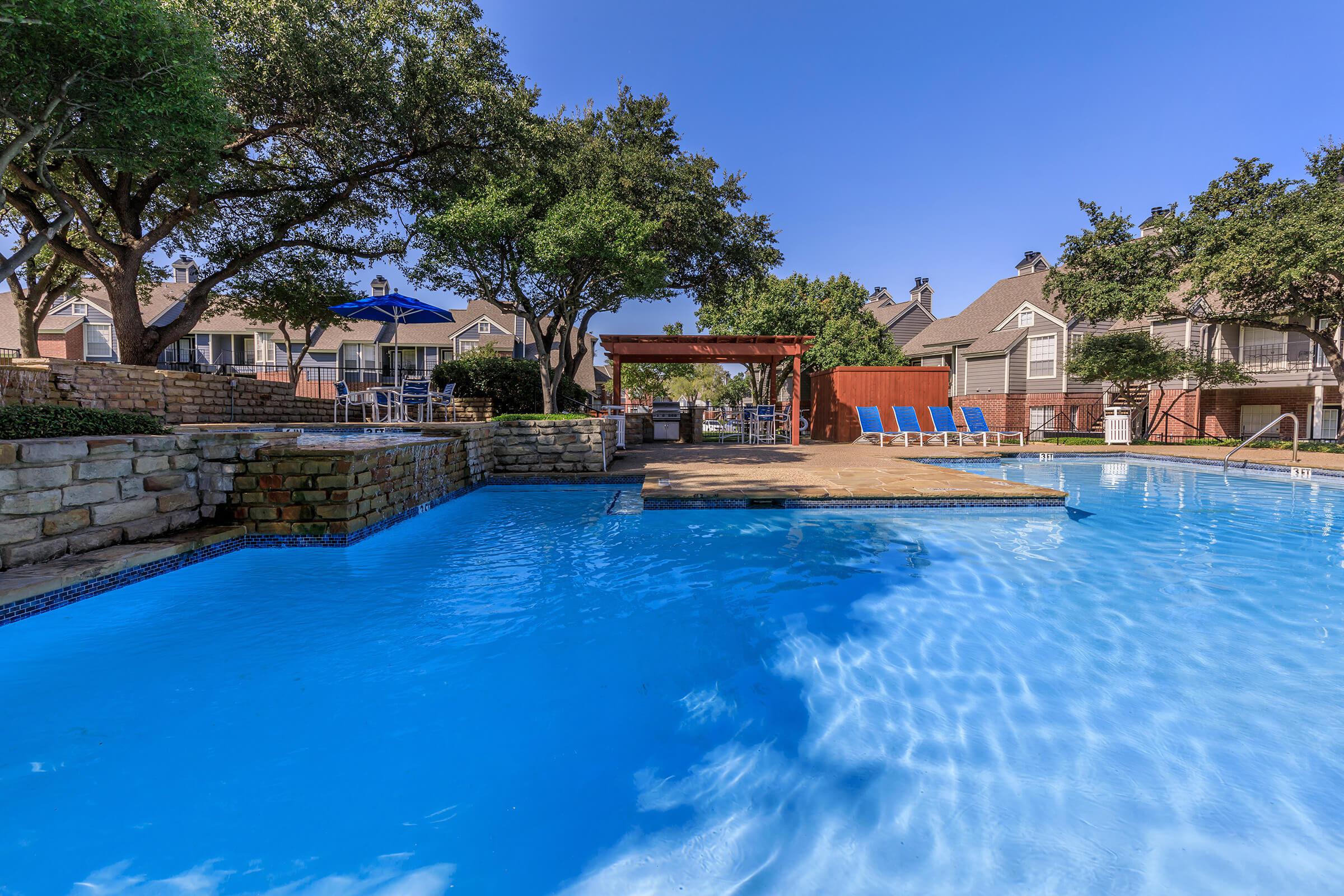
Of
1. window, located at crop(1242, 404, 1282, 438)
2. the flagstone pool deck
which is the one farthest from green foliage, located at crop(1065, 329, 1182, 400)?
window, located at crop(1242, 404, 1282, 438)

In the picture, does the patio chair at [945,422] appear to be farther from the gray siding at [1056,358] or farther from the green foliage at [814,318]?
the gray siding at [1056,358]

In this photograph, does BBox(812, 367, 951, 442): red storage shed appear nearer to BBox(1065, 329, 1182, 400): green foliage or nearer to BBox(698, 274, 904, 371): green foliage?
BBox(698, 274, 904, 371): green foliage

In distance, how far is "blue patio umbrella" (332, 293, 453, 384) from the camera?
38.2 feet

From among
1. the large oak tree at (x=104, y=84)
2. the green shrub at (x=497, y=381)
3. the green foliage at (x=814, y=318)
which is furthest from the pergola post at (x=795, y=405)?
A: the large oak tree at (x=104, y=84)

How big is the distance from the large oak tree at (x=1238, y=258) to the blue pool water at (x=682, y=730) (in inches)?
537

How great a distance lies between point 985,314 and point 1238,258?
11205 millimetres

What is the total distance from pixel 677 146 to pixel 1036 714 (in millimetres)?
16775

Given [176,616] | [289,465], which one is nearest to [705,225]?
[289,465]

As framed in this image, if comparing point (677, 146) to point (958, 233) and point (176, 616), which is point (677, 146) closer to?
point (958, 233)

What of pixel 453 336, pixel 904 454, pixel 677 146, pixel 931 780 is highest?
pixel 677 146

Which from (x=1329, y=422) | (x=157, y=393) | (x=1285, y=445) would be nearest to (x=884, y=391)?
(x=1285, y=445)

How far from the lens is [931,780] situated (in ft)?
7.76

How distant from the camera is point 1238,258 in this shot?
45.9 feet

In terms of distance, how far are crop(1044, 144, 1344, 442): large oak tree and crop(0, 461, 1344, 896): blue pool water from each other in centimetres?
1364
